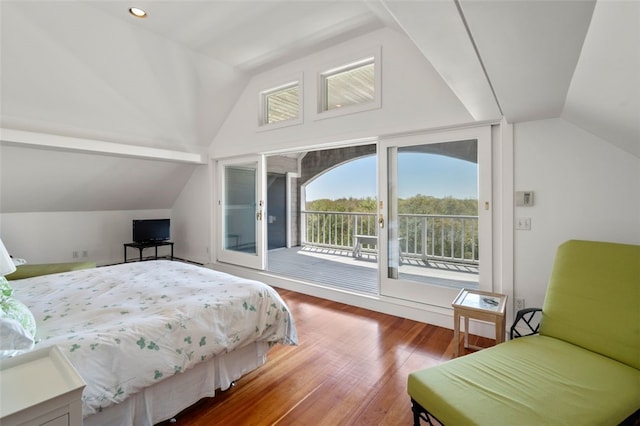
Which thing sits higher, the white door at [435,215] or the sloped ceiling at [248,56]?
the sloped ceiling at [248,56]

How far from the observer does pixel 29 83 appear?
9.34ft

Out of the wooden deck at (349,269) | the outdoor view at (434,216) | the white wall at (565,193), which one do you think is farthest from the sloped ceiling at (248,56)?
the wooden deck at (349,269)

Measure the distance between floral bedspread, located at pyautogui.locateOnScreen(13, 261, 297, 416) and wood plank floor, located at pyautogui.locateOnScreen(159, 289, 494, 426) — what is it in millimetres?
305

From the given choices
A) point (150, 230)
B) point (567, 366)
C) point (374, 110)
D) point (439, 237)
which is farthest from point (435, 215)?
point (150, 230)

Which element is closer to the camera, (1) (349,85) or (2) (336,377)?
(2) (336,377)

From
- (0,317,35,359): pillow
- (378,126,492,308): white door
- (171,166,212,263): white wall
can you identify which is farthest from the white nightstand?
(171,166,212,263): white wall

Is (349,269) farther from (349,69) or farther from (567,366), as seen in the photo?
(567,366)

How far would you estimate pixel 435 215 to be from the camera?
2984mm

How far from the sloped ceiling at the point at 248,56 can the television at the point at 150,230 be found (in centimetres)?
159

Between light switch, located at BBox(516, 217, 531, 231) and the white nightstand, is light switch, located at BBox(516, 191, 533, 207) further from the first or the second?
the white nightstand

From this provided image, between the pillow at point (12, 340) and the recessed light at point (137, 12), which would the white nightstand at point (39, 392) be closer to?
the pillow at point (12, 340)

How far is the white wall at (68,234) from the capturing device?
13.6 ft

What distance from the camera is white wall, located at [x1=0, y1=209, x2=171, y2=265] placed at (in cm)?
414

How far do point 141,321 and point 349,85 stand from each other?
3.24 metres
